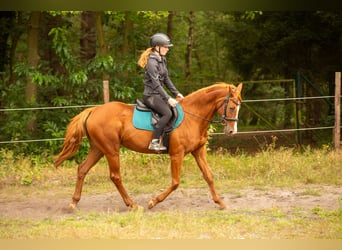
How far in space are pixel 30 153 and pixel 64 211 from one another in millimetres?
5027

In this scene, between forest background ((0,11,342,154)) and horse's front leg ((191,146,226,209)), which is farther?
forest background ((0,11,342,154))

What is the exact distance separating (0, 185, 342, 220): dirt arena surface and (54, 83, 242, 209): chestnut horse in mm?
292

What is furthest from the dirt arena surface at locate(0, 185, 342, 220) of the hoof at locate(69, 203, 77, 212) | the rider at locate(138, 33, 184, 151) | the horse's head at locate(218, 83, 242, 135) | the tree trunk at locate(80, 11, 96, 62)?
the tree trunk at locate(80, 11, 96, 62)

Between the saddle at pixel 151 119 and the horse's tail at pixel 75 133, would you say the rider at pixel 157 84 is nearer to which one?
the saddle at pixel 151 119

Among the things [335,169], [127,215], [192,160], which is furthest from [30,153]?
[335,169]

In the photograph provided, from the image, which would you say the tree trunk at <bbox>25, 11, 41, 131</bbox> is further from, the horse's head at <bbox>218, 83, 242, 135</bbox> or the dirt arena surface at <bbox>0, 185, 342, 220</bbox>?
the horse's head at <bbox>218, 83, 242, 135</bbox>

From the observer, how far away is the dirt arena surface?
295 inches

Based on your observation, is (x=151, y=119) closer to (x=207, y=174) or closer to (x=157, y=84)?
(x=157, y=84)

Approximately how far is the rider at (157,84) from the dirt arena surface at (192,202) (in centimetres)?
107

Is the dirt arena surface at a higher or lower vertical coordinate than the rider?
lower

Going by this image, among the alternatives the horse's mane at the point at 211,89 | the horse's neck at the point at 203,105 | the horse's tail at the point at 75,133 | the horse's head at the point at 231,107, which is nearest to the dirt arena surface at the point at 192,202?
the horse's tail at the point at 75,133

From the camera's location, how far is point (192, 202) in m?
7.95

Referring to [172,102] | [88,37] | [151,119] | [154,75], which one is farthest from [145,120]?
[88,37]

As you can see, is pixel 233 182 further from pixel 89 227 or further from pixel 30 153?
pixel 30 153
